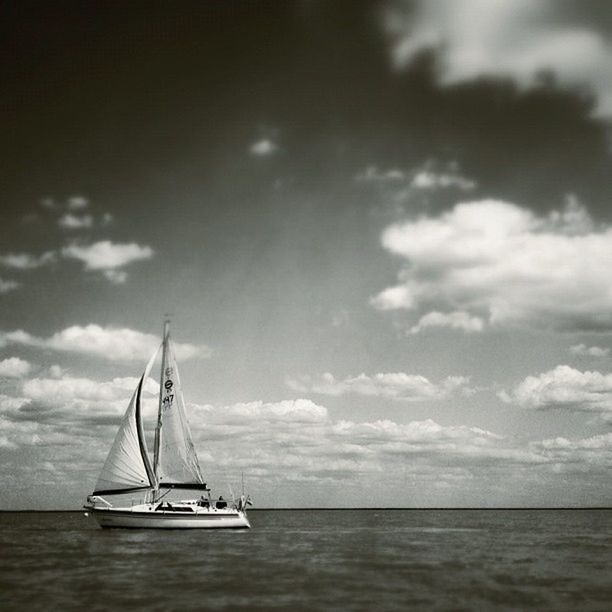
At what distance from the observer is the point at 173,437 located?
2650 inches

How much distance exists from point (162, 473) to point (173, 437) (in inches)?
140

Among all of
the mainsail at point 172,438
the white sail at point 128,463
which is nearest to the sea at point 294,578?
the white sail at point 128,463

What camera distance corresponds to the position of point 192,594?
3178 cm

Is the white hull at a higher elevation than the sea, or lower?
higher

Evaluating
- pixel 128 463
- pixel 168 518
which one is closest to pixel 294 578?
pixel 168 518

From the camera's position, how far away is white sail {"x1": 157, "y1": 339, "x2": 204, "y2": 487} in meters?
66.3

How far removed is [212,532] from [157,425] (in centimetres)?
1655

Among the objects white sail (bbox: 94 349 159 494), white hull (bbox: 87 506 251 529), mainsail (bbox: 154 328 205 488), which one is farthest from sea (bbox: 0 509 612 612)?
mainsail (bbox: 154 328 205 488)

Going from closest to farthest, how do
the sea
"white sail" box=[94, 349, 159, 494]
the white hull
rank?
the sea → the white hull → "white sail" box=[94, 349, 159, 494]

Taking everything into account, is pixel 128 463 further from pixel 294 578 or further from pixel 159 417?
pixel 294 578

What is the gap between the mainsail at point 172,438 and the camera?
6625 centimetres

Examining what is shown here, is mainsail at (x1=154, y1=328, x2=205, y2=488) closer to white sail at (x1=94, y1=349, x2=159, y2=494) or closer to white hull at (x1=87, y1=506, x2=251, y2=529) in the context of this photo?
white sail at (x1=94, y1=349, x2=159, y2=494)

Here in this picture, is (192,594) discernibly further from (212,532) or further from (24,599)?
(212,532)

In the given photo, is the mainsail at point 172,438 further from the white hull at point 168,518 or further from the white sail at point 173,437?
the white hull at point 168,518
